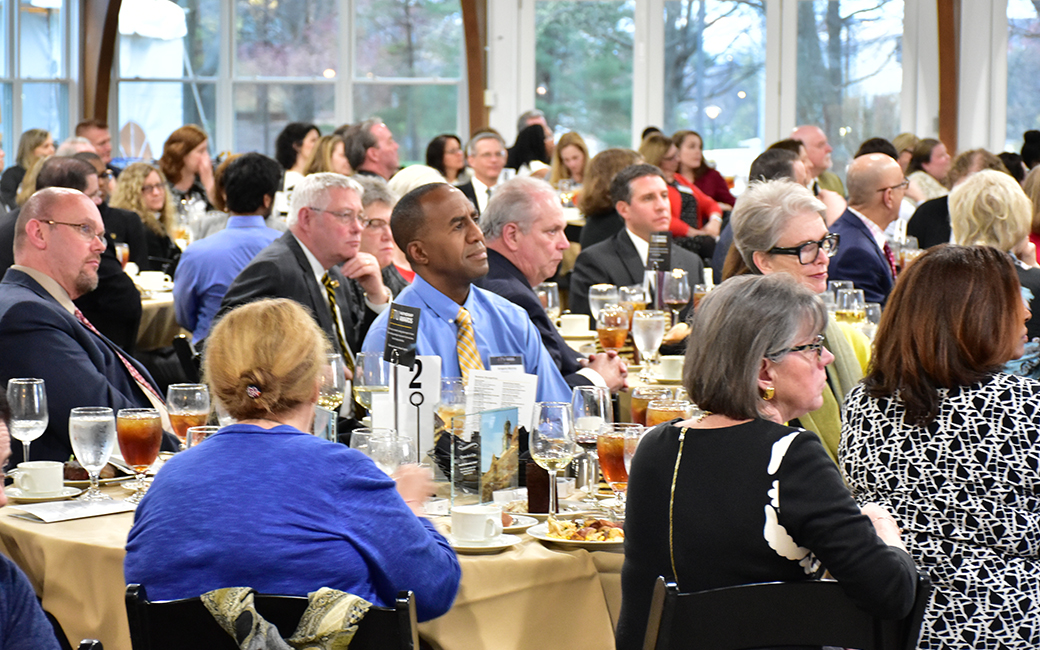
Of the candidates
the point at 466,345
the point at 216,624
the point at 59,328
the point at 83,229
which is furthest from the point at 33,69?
the point at 216,624

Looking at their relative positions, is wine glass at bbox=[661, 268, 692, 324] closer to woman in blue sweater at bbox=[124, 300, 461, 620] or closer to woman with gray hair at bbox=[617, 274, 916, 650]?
woman with gray hair at bbox=[617, 274, 916, 650]

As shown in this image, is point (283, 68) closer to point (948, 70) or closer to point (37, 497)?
point (948, 70)

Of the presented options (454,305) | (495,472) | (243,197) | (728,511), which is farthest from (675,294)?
(728,511)

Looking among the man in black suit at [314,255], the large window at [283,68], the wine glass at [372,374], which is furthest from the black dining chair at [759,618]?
the large window at [283,68]

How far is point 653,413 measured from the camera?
8.82ft

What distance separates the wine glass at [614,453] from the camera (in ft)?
8.09

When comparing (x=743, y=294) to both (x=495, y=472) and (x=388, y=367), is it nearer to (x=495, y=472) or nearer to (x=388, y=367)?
(x=495, y=472)

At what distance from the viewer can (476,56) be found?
13156 mm

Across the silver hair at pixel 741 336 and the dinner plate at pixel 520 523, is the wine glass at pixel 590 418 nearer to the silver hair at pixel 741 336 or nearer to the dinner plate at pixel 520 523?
the dinner plate at pixel 520 523

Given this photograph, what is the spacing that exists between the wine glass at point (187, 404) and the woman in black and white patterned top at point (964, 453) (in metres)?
1.53

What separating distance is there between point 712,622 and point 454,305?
189 centimetres

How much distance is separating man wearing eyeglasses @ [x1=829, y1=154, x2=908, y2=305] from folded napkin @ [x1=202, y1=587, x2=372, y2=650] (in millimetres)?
3975

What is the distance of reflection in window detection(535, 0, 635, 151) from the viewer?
13398 mm

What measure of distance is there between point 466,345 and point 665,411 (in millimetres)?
910
